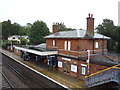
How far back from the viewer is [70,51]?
2134cm

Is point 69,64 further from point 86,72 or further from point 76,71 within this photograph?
point 86,72

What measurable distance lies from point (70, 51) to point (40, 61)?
545 inches

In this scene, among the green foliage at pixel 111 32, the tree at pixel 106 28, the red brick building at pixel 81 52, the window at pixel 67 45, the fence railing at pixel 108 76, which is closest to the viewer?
the fence railing at pixel 108 76

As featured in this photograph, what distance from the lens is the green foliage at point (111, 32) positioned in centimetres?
3419

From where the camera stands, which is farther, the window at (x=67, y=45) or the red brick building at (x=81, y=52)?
the window at (x=67, y=45)

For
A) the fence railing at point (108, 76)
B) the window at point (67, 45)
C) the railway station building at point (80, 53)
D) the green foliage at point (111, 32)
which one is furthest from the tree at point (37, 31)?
the fence railing at point (108, 76)

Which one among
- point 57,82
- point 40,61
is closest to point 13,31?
point 40,61

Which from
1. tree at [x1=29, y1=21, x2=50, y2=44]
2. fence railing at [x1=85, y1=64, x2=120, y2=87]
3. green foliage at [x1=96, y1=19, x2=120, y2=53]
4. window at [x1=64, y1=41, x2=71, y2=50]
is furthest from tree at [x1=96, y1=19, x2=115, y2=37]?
fence railing at [x1=85, y1=64, x2=120, y2=87]

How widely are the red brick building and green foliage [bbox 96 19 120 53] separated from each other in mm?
12575

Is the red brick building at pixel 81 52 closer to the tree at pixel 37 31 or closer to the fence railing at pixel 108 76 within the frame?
the fence railing at pixel 108 76

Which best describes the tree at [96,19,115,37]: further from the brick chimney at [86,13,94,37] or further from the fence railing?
the fence railing

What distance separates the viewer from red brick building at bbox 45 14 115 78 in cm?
1831

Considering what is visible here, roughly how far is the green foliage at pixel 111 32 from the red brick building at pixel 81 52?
1257cm

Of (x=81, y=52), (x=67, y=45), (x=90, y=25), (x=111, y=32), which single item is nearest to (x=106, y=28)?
(x=111, y=32)
